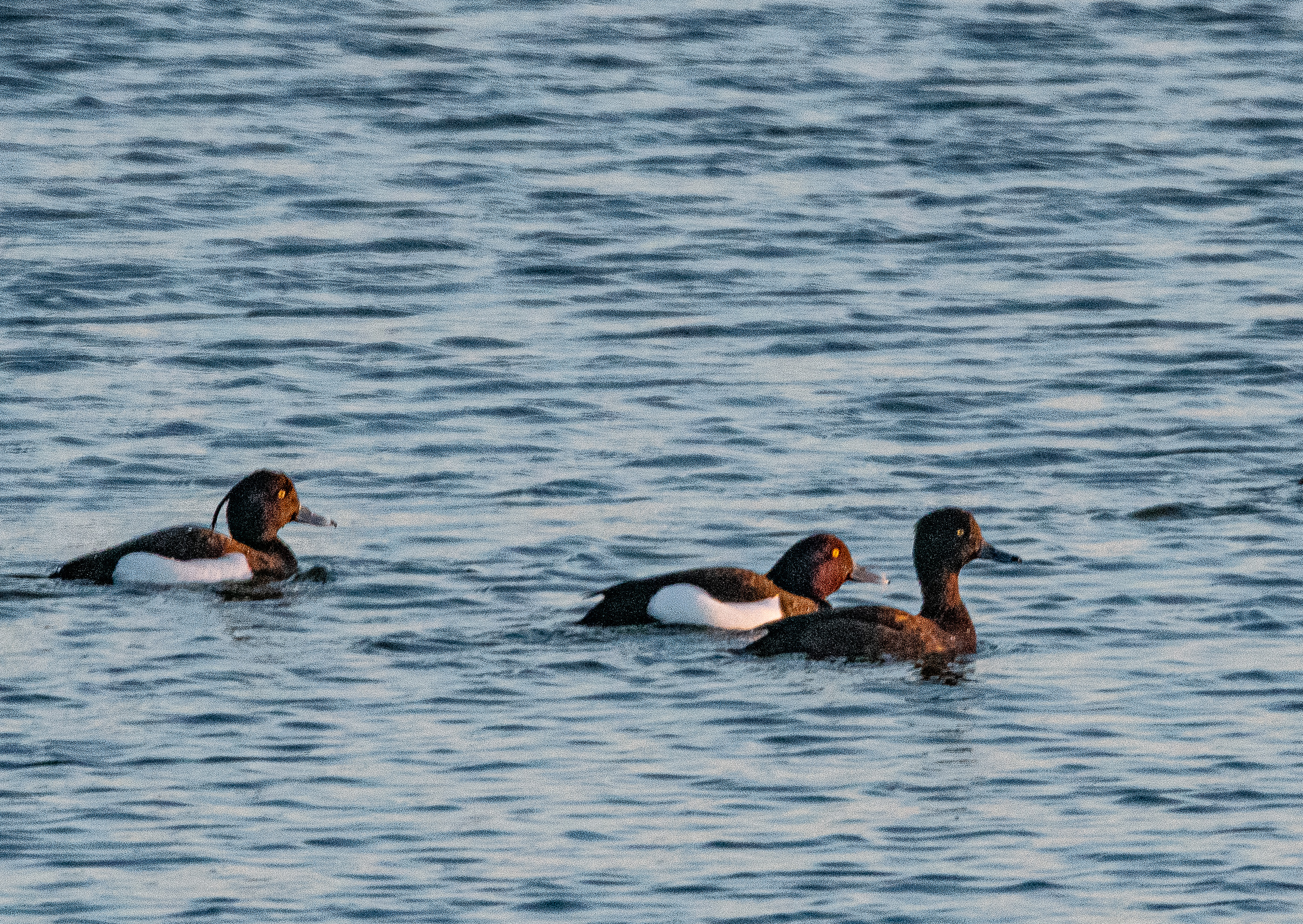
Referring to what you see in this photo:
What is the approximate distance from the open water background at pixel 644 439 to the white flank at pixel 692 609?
0.17 metres

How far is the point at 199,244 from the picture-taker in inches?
1047

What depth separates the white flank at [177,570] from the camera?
16.9m

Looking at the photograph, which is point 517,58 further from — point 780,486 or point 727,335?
point 780,486

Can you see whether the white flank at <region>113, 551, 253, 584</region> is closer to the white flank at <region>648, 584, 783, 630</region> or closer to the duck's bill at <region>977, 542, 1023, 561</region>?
the white flank at <region>648, 584, 783, 630</region>

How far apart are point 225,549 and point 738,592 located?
3410mm

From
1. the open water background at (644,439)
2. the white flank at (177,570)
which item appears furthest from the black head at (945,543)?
the white flank at (177,570)

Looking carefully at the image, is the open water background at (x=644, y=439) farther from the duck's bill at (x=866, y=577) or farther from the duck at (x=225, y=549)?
the duck's bill at (x=866, y=577)

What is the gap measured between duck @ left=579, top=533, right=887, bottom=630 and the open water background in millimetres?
233

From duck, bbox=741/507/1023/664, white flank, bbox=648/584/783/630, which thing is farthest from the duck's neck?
white flank, bbox=648/584/783/630

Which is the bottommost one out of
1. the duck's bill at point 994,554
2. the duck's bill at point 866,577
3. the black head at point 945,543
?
the duck's bill at point 866,577

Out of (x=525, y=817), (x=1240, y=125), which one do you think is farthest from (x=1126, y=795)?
(x=1240, y=125)

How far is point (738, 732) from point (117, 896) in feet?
10.9

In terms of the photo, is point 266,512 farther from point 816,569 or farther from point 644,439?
point 816,569

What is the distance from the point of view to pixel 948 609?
15633 mm
